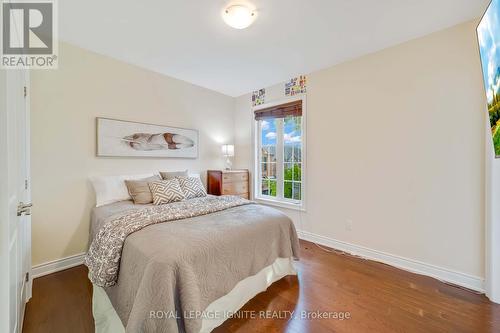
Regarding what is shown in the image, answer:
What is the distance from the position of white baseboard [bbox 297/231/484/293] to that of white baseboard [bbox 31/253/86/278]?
3026 mm

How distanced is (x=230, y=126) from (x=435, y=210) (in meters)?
3.34

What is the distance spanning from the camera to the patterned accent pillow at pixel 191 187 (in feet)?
9.13

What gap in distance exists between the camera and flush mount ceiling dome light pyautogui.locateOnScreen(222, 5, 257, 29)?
1.86 meters

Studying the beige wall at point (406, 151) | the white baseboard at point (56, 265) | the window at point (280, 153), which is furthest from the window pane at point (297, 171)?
the white baseboard at point (56, 265)

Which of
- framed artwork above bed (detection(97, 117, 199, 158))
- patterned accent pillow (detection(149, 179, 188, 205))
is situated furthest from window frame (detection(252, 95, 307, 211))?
patterned accent pillow (detection(149, 179, 188, 205))

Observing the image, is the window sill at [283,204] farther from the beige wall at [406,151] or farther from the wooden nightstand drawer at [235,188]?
the wooden nightstand drawer at [235,188]

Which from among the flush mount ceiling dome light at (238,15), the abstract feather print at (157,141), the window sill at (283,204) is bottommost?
the window sill at (283,204)

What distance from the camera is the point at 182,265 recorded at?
4.17ft

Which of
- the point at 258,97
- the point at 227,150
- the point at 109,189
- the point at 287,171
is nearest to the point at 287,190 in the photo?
the point at 287,171

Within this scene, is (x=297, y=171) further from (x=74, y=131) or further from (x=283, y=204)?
(x=74, y=131)

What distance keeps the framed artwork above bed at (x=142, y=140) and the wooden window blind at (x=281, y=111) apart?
1.20 meters

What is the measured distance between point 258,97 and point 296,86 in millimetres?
781

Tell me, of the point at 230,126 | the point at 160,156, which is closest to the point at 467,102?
the point at 230,126

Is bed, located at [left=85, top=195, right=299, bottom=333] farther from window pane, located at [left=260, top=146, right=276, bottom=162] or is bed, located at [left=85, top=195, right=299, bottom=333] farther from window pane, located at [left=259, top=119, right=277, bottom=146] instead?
window pane, located at [left=259, top=119, right=277, bottom=146]
